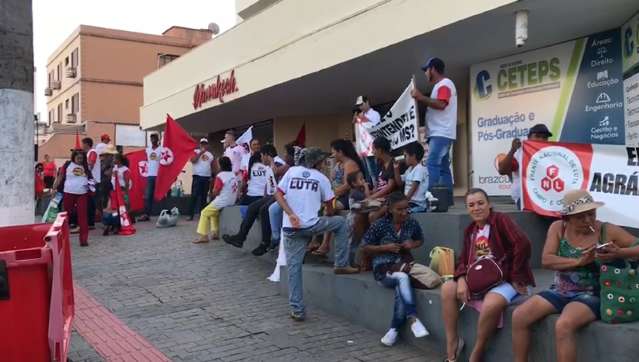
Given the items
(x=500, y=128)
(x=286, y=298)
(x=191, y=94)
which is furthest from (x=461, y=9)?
(x=191, y=94)

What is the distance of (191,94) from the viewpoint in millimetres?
17328

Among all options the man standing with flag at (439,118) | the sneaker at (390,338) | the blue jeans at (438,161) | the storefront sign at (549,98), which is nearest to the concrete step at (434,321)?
the sneaker at (390,338)

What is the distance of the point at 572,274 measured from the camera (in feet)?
14.2

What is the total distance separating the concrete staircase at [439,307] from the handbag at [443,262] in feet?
1.21

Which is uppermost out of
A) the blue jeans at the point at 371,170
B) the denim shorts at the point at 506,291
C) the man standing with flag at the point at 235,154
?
the man standing with flag at the point at 235,154

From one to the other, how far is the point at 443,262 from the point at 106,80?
3858cm

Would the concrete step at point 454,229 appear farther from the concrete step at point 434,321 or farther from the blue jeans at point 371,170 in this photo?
the blue jeans at point 371,170

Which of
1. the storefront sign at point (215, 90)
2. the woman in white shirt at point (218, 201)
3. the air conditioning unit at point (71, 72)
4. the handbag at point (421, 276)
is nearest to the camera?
the handbag at point (421, 276)

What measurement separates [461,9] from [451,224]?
10.7ft

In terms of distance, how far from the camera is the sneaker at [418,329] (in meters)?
5.36

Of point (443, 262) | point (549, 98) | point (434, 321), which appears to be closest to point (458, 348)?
point (434, 321)

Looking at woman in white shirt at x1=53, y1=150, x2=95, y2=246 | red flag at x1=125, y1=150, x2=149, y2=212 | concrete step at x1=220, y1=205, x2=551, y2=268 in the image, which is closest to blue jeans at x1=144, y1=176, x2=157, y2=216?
red flag at x1=125, y1=150, x2=149, y2=212

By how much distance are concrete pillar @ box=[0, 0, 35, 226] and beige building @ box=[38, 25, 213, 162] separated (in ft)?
111

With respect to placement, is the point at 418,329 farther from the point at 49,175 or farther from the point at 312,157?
the point at 49,175
